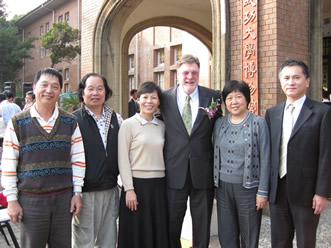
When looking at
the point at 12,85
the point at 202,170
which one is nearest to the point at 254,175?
the point at 202,170

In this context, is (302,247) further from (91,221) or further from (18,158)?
(18,158)

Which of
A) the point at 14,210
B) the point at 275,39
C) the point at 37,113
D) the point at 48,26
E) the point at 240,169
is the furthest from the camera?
the point at 48,26

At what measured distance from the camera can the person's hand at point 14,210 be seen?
2.55 meters

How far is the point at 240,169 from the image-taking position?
299cm

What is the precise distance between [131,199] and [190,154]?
710 mm

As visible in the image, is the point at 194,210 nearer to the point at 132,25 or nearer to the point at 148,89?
the point at 148,89

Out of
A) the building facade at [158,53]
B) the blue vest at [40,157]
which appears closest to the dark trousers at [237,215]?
the blue vest at [40,157]

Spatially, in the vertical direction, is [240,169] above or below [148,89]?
below

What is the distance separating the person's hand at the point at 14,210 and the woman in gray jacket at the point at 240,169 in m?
1.73

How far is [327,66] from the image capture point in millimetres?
10047

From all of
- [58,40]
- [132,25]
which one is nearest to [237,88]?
[132,25]

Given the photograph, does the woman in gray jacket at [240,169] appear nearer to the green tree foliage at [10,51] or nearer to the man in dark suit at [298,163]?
the man in dark suit at [298,163]

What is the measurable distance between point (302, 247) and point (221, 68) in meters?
3.27

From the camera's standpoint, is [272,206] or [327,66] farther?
[327,66]
